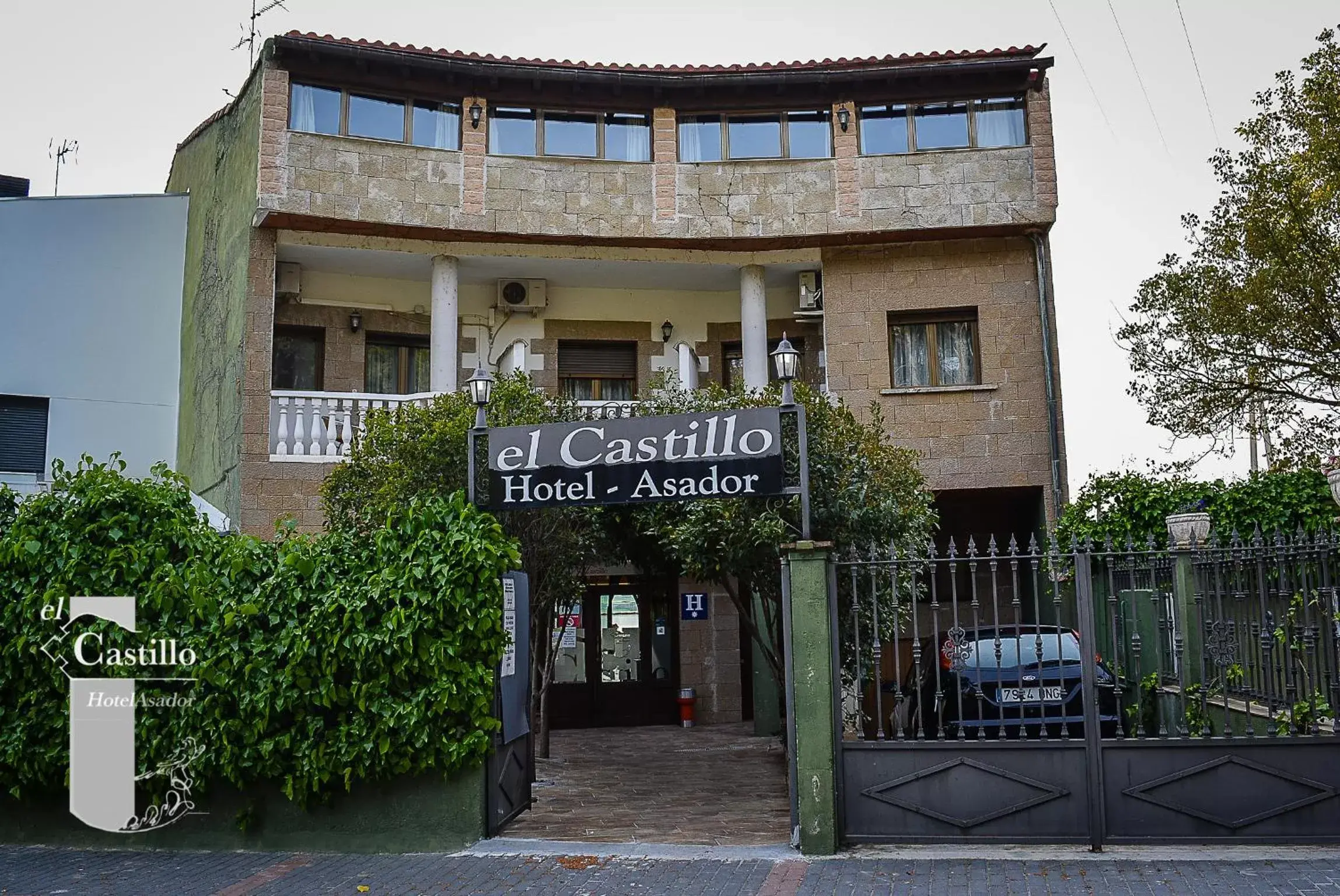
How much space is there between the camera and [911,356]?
16.3 m

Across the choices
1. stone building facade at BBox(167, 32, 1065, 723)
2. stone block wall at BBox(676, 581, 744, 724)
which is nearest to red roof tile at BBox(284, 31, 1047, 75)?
stone building facade at BBox(167, 32, 1065, 723)

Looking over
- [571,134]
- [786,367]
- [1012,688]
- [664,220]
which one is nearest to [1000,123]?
[664,220]

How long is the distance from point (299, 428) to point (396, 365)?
287 cm

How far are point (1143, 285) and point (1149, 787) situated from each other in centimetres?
960

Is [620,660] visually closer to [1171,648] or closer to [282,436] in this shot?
[282,436]

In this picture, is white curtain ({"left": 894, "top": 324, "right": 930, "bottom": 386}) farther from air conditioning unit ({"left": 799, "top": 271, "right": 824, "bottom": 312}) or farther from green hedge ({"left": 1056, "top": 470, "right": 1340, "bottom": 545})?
green hedge ({"left": 1056, "top": 470, "right": 1340, "bottom": 545})

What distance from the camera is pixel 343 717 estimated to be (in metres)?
8.27

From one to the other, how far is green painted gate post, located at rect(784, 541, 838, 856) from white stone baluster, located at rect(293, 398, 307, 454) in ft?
28.5

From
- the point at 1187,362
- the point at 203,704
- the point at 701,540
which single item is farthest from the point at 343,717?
the point at 1187,362

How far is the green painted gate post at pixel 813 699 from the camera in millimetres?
7770

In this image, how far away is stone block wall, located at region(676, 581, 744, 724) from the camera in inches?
676

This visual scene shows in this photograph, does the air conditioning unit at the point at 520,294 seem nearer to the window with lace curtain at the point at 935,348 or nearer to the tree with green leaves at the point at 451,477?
the tree with green leaves at the point at 451,477

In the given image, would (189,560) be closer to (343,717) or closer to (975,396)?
(343,717)

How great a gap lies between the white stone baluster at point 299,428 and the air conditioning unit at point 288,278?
2056 mm
